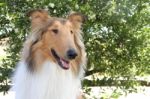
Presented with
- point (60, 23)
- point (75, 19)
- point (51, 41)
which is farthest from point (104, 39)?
point (51, 41)

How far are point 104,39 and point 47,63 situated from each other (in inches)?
101

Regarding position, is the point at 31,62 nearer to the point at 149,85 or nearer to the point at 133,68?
the point at 133,68

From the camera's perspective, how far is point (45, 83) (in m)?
5.90

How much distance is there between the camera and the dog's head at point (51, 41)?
581cm

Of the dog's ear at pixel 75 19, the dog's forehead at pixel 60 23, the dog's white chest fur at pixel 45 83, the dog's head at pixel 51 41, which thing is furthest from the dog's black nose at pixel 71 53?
the dog's ear at pixel 75 19

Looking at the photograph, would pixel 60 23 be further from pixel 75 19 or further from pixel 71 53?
pixel 71 53

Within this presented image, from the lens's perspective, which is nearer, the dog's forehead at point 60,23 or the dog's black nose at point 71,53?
the dog's black nose at point 71,53

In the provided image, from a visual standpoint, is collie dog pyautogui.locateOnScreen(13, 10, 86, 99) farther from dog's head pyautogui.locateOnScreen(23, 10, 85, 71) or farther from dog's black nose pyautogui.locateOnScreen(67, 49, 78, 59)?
dog's black nose pyautogui.locateOnScreen(67, 49, 78, 59)

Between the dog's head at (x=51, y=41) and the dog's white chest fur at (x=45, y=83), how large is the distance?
0.36 ft

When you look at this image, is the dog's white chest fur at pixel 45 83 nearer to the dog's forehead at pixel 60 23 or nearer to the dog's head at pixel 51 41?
the dog's head at pixel 51 41

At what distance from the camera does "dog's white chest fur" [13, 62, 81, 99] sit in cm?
589

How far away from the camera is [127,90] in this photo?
342 inches

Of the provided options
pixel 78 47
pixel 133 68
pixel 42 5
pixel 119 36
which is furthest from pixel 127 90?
pixel 78 47

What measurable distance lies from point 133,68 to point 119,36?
700mm
